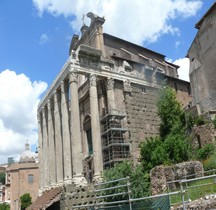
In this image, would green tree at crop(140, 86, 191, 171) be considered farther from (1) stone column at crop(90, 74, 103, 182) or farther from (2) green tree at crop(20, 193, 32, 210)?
(2) green tree at crop(20, 193, 32, 210)

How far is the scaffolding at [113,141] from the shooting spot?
84.7ft

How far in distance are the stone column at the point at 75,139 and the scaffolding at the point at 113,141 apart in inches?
→ 104

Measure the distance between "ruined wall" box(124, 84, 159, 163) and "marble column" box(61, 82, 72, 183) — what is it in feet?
18.0

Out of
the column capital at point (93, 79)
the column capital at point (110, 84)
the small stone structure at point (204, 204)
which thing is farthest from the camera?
the column capital at point (110, 84)

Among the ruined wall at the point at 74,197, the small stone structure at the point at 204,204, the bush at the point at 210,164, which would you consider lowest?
the small stone structure at the point at 204,204

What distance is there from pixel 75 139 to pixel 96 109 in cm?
324

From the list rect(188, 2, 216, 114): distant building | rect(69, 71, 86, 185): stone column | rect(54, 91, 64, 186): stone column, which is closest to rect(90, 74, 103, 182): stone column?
rect(69, 71, 86, 185): stone column

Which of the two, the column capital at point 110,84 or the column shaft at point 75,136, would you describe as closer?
the column shaft at point 75,136

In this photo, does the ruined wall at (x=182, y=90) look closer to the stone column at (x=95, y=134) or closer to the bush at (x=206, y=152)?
the stone column at (x=95, y=134)

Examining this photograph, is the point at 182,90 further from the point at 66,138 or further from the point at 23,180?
the point at 23,180

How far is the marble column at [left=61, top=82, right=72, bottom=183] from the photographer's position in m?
25.1

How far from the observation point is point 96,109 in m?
26.1

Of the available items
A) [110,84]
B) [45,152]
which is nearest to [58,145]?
[45,152]

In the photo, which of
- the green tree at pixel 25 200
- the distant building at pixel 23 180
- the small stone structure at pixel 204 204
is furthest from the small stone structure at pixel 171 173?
the distant building at pixel 23 180
